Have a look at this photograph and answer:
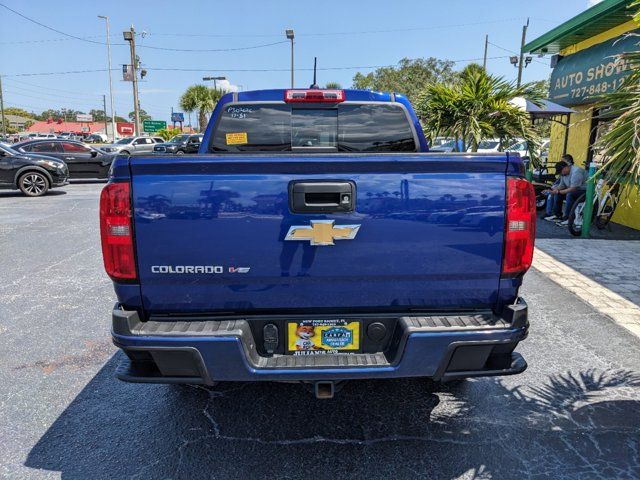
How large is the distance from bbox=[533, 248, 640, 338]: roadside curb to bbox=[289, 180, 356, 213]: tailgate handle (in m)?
3.78

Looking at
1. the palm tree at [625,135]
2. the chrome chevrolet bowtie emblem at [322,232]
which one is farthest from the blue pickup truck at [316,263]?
the palm tree at [625,135]

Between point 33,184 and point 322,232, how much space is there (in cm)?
1483

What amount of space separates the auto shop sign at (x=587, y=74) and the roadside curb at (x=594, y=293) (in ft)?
14.4

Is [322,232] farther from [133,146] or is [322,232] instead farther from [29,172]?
[133,146]

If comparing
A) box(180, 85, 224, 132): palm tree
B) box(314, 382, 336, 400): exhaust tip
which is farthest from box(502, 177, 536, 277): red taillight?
box(180, 85, 224, 132): palm tree

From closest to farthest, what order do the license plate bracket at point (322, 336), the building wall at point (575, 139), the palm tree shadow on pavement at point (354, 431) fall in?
the license plate bracket at point (322, 336) < the palm tree shadow on pavement at point (354, 431) < the building wall at point (575, 139)

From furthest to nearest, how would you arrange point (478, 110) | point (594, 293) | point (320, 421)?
point (478, 110)
point (594, 293)
point (320, 421)

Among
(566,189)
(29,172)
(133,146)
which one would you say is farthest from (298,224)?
(133,146)

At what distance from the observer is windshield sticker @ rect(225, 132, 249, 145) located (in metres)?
3.78

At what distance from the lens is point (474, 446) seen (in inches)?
112

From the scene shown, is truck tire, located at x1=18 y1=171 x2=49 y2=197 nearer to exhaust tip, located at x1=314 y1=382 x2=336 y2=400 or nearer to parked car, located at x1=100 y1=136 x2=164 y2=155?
parked car, located at x1=100 y1=136 x2=164 y2=155

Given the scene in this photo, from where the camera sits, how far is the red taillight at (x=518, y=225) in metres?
2.39

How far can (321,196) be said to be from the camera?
236 centimetres

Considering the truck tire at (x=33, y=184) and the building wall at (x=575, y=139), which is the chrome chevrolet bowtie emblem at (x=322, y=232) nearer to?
the building wall at (x=575, y=139)
